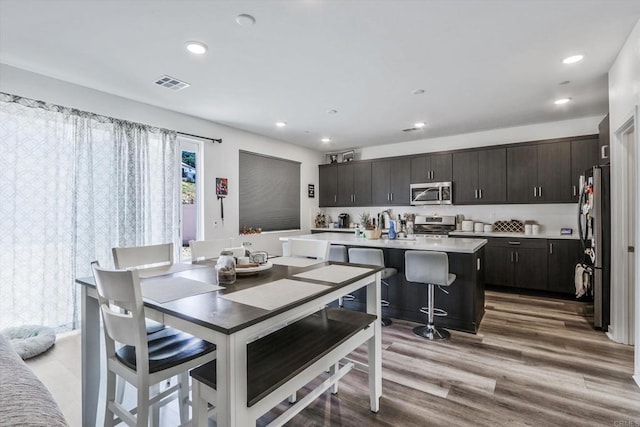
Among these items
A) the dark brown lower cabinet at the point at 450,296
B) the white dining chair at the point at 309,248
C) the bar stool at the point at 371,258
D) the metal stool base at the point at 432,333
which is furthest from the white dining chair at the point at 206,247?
the metal stool base at the point at 432,333

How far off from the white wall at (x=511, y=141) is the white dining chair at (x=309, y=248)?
399 cm

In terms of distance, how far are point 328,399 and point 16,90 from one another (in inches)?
153

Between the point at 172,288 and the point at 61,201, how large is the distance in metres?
2.53

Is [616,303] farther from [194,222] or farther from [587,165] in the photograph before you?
[194,222]

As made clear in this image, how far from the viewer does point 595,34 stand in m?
2.39

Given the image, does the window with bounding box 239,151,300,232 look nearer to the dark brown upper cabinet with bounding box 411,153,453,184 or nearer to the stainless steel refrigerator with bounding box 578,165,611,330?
the dark brown upper cabinet with bounding box 411,153,453,184

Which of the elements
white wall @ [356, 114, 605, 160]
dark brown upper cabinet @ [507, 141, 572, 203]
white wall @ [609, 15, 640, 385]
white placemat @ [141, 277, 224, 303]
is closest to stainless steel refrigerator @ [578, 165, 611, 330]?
white wall @ [609, 15, 640, 385]

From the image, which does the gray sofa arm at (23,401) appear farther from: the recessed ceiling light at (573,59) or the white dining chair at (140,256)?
the recessed ceiling light at (573,59)

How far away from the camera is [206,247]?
8.50 feet

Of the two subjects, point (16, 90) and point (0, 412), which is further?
point (16, 90)

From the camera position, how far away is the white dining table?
106cm

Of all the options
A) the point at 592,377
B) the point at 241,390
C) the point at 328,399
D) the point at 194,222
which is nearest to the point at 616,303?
the point at 592,377

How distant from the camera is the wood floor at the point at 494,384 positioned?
6.07 ft

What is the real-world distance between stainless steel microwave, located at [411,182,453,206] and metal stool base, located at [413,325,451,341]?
2.82 metres
